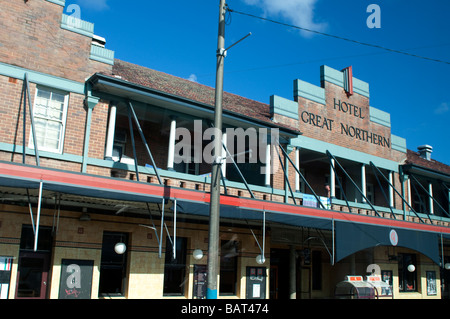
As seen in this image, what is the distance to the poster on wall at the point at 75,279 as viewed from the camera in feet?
41.7

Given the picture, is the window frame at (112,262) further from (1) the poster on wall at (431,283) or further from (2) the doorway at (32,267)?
(1) the poster on wall at (431,283)

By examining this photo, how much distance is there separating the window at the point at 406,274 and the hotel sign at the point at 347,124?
18.5 feet

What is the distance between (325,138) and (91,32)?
1096 cm

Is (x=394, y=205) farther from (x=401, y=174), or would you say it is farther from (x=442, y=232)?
(x=442, y=232)

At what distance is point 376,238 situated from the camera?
1725 cm

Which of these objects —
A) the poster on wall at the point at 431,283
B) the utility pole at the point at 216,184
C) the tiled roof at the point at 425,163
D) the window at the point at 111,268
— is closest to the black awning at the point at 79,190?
the utility pole at the point at 216,184

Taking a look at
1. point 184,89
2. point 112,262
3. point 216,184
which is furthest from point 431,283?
point 216,184

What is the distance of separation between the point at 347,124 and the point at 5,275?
1573 centimetres

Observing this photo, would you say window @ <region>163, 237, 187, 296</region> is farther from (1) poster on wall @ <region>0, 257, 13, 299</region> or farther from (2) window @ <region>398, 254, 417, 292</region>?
(2) window @ <region>398, 254, 417, 292</region>

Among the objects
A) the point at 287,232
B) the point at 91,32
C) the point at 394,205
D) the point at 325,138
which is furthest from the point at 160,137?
the point at 394,205

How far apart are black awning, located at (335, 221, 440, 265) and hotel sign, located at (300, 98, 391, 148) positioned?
534 cm

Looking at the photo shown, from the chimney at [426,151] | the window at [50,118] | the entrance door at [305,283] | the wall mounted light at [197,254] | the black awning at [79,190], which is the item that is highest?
the chimney at [426,151]

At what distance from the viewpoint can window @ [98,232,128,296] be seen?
1381cm
